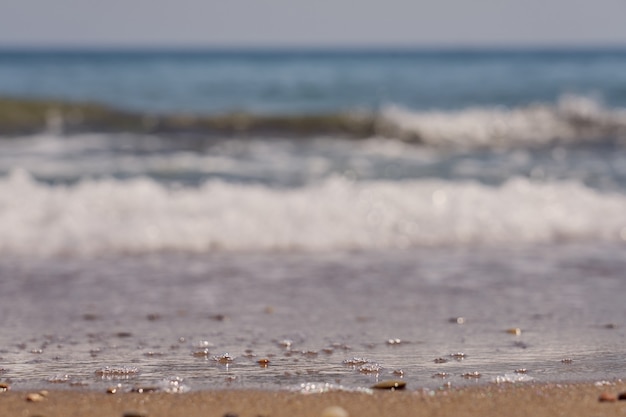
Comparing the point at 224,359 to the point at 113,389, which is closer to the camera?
the point at 113,389

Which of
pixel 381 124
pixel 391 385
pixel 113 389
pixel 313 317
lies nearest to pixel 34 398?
pixel 113 389

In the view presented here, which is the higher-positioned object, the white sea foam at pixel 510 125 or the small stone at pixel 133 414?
the white sea foam at pixel 510 125

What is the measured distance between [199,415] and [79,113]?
11.5m

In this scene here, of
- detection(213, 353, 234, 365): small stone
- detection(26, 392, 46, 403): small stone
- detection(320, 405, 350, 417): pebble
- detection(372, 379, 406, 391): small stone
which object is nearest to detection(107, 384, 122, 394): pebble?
detection(26, 392, 46, 403): small stone

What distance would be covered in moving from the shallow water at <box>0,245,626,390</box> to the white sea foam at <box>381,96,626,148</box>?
20.4 feet

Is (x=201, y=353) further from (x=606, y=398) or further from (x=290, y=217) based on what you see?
(x=290, y=217)

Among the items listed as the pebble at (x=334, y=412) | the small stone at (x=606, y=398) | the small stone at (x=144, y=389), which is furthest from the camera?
the small stone at (x=144, y=389)

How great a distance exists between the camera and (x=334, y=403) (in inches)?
110

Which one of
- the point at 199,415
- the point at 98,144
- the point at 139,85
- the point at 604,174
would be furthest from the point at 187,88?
the point at 199,415

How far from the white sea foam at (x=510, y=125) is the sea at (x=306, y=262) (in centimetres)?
21

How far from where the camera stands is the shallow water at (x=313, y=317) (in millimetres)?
3189

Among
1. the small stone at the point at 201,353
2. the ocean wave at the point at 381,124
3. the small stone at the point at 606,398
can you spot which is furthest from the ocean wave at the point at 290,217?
the ocean wave at the point at 381,124

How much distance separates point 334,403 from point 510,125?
10411 mm

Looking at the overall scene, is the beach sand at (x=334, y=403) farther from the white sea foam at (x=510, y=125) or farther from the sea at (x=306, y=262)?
the white sea foam at (x=510, y=125)
